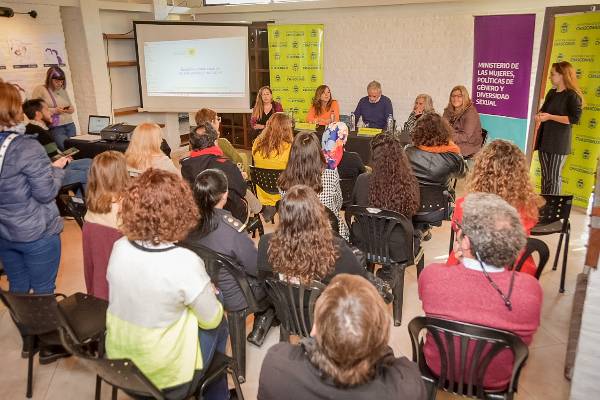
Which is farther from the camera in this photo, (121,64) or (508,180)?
(121,64)

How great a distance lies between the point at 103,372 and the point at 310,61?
5.98 metres

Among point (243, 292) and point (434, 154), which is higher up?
point (434, 154)

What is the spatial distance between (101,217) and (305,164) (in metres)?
1.29

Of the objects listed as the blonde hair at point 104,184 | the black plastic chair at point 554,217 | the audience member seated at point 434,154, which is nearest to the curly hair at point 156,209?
the blonde hair at point 104,184

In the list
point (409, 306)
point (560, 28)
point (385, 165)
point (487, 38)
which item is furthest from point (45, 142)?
point (560, 28)

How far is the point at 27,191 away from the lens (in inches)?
97.7

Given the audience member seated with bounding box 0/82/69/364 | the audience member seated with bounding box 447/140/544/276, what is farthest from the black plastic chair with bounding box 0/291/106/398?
the audience member seated with bounding box 447/140/544/276

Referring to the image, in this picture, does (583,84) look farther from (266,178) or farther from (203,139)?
(203,139)

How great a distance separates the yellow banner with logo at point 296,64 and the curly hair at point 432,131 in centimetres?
375

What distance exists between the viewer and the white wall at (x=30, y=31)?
5781 millimetres

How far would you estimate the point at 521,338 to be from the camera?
63.1 inches

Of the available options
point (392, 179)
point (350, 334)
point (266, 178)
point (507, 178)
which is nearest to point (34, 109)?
point (266, 178)

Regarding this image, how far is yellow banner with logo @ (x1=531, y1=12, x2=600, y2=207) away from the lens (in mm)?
4516

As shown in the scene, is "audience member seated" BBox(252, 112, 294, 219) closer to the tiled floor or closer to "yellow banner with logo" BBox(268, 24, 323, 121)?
the tiled floor
